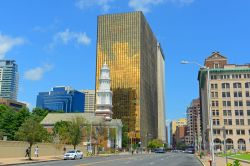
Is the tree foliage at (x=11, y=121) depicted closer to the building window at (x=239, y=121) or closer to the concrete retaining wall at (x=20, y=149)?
the concrete retaining wall at (x=20, y=149)

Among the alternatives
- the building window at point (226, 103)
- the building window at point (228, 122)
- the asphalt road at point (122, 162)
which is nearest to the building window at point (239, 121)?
the building window at point (228, 122)

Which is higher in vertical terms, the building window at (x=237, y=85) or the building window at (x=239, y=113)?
the building window at (x=237, y=85)

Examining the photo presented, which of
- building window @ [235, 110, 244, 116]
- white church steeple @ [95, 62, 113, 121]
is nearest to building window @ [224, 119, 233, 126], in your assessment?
building window @ [235, 110, 244, 116]

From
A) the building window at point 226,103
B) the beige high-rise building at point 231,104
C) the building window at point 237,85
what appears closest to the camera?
the beige high-rise building at point 231,104

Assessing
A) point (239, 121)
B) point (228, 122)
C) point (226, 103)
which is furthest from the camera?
point (226, 103)

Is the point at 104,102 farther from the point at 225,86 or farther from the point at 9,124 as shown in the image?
the point at 225,86

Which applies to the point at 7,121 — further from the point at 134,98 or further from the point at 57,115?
the point at 134,98

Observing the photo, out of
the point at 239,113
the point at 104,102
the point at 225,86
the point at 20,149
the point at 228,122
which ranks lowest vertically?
the point at 20,149

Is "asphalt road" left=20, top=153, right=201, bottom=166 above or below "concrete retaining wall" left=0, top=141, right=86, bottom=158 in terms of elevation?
below

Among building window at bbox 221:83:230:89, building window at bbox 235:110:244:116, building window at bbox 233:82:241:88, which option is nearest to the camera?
building window at bbox 235:110:244:116

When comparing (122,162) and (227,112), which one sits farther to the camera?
(227,112)

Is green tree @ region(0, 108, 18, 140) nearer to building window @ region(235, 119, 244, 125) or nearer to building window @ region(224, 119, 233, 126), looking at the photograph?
building window @ region(224, 119, 233, 126)

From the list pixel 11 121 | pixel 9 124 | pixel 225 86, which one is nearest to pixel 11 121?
pixel 11 121

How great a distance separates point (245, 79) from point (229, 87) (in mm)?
7650
